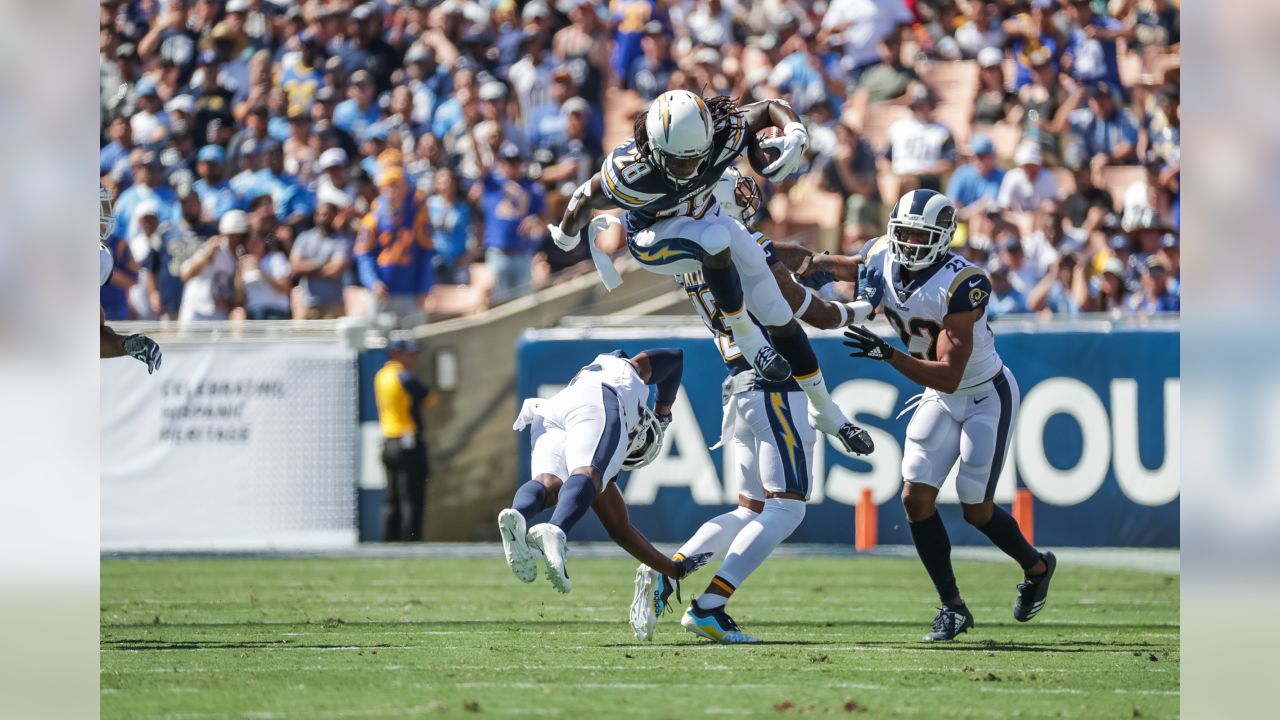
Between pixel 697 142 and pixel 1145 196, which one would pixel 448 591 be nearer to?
pixel 697 142

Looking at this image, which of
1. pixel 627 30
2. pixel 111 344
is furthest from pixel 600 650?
pixel 627 30

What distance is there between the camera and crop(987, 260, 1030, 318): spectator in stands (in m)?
14.1

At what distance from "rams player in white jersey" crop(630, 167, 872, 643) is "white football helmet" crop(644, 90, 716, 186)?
0.66m

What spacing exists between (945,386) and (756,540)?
119cm

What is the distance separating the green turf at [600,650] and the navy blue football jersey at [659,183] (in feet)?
6.82

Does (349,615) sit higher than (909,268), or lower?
lower

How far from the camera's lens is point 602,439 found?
7711 mm

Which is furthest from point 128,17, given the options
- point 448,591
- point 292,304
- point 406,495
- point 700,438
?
point 448,591

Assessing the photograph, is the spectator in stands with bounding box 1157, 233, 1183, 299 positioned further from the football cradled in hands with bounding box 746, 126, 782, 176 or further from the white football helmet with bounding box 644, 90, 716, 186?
the white football helmet with bounding box 644, 90, 716, 186
